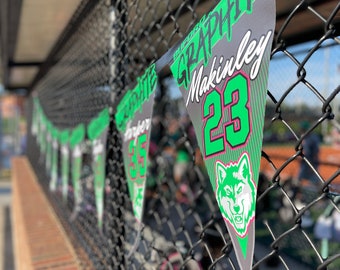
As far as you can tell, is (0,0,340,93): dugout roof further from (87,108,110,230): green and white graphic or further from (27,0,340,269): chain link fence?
(87,108,110,230): green and white graphic

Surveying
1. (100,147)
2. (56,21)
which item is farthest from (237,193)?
(56,21)

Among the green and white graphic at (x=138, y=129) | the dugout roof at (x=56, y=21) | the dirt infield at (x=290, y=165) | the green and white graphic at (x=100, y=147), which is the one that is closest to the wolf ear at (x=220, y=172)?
the green and white graphic at (x=138, y=129)

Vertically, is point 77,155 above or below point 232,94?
below

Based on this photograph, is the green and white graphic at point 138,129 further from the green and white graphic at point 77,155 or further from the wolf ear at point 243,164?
the green and white graphic at point 77,155

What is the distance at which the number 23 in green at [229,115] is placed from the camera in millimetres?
781

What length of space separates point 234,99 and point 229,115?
4 centimetres

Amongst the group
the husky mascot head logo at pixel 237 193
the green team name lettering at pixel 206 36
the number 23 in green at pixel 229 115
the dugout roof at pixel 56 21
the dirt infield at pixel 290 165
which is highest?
the dugout roof at pixel 56 21

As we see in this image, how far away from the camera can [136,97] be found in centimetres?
143

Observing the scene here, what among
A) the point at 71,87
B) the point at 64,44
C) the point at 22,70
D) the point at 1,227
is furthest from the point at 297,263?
the point at 22,70

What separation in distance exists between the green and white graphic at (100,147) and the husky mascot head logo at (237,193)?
1057 millimetres

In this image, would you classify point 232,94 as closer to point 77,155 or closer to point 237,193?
point 237,193

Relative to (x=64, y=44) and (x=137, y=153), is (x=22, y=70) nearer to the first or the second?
(x=64, y=44)

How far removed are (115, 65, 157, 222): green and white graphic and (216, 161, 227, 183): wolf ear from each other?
45 centimetres

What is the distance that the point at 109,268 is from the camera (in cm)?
191
